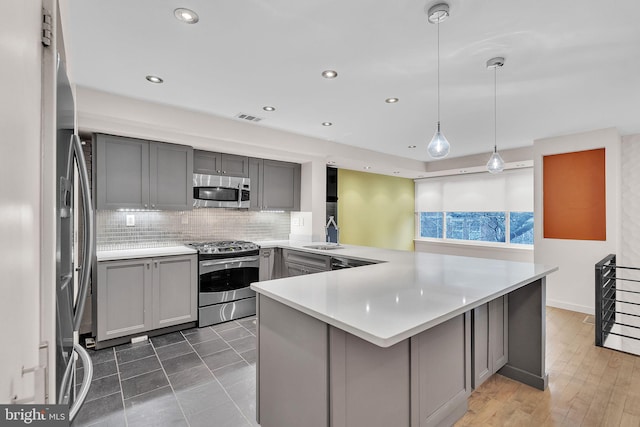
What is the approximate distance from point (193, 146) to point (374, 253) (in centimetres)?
258

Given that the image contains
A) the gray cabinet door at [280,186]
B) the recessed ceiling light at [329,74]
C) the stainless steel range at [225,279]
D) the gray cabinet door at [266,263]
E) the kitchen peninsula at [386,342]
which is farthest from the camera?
the gray cabinet door at [280,186]

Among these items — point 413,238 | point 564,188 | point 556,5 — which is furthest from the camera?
point 413,238

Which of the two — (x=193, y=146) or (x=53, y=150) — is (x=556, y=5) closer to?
(x=53, y=150)

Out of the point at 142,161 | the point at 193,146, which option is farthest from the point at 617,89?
the point at 142,161

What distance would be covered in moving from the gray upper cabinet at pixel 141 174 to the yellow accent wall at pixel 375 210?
308 centimetres

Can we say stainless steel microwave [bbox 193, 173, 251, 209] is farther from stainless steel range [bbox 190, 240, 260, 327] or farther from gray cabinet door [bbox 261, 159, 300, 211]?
stainless steel range [bbox 190, 240, 260, 327]

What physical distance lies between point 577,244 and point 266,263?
4411 mm

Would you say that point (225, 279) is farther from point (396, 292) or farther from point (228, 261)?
point (396, 292)

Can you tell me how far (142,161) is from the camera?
343 centimetres

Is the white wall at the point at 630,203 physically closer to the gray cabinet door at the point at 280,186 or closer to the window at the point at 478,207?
the window at the point at 478,207

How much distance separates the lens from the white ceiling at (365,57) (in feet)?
5.89

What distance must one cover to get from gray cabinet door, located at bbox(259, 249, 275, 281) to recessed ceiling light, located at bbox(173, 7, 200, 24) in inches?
115

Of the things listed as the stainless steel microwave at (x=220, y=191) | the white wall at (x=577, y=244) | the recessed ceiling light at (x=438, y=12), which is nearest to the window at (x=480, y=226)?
the white wall at (x=577, y=244)

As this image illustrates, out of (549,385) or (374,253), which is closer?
(549,385)
